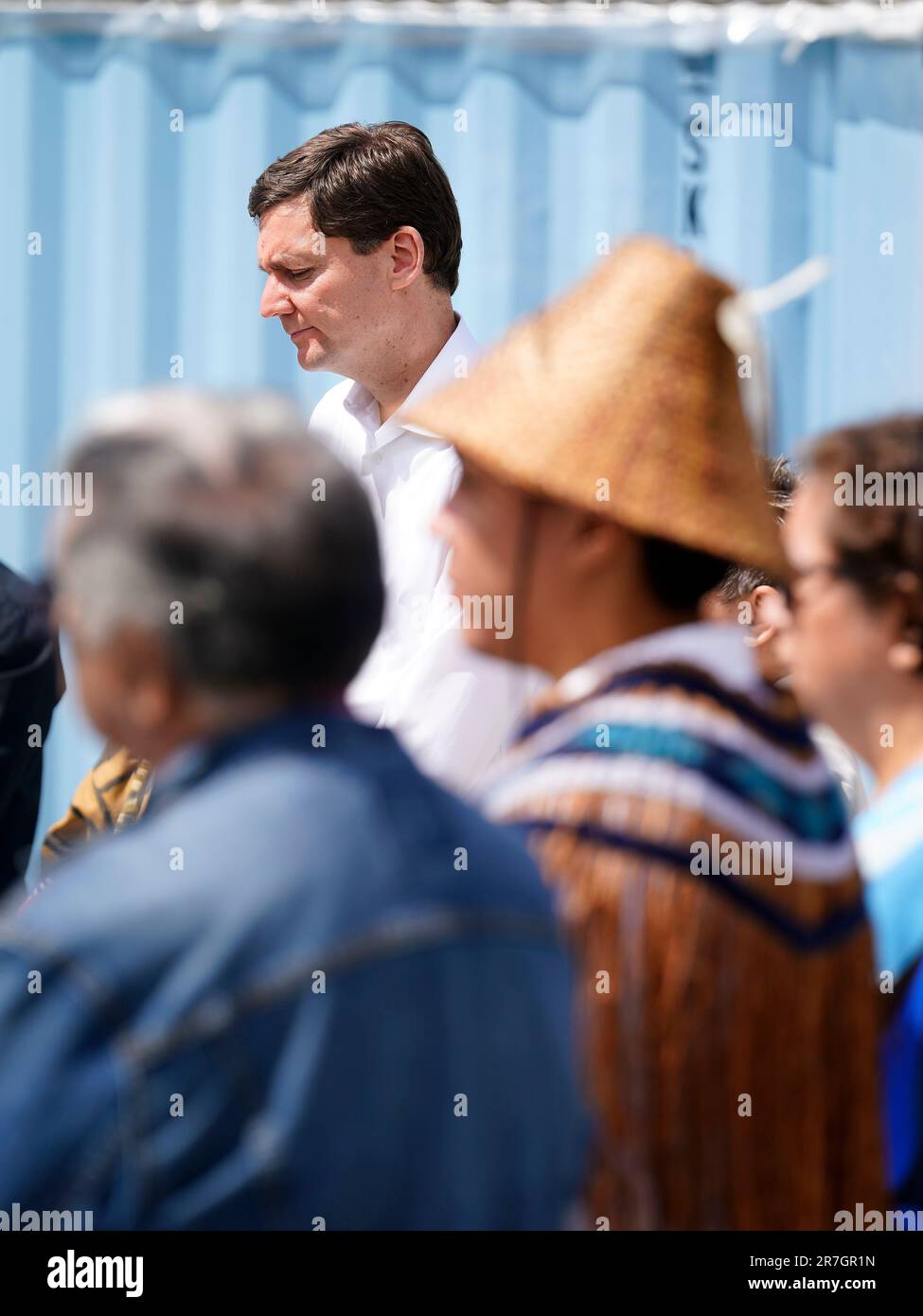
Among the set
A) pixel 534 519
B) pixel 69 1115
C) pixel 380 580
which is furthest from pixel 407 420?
pixel 69 1115

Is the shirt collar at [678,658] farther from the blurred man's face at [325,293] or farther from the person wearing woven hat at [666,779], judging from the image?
the blurred man's face at [325,293]

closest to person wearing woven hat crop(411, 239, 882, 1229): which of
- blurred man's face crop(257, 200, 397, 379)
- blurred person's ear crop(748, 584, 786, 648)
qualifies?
blurred person's ear crop(748, 584, 786, 648)

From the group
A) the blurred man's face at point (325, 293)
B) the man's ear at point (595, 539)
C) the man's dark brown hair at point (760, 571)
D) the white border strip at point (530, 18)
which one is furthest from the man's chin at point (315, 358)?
the man's ear at point (595, 539)

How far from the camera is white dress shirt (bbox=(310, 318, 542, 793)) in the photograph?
2000 mm

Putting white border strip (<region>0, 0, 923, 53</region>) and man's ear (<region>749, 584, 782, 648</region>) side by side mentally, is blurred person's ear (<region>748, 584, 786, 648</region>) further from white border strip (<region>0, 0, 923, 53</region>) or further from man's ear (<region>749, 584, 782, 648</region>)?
white border strip (<region>0, 0, 923, 53</region>)

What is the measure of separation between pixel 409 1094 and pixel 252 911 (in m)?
0.15

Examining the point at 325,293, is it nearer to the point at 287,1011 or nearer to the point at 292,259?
the point at 292,259

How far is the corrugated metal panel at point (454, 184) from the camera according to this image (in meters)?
3.31

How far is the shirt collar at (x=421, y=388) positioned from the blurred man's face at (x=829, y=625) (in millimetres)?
979

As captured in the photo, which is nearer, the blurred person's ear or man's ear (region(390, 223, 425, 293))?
the blurred person's ear

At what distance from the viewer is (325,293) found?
8.58 ft

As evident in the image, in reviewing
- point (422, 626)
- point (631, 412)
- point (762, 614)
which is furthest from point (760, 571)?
point (631, 412)

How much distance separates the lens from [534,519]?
1.34 m

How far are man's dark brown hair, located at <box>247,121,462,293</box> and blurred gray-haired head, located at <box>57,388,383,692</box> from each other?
1.64 metres
